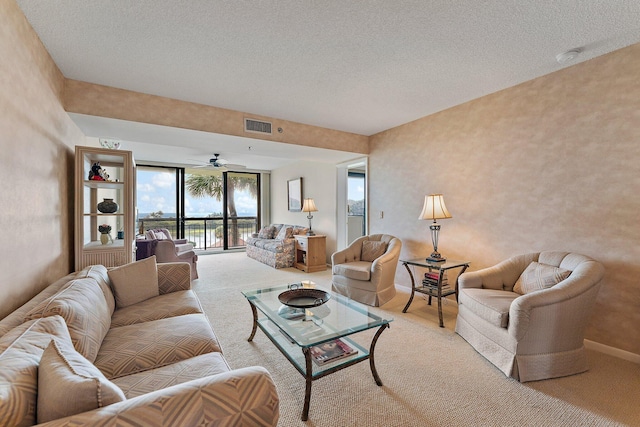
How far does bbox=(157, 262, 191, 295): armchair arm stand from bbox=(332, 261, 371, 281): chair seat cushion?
189 cm

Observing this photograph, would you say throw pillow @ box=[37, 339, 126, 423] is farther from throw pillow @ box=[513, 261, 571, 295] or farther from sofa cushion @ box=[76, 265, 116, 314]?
throw pillow @ box=[513, 261, 571, 295]

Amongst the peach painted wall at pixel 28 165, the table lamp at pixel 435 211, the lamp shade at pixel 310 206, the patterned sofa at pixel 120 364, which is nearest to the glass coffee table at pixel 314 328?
the patterned sofa at pixel 120 364

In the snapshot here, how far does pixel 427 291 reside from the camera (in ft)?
10.6

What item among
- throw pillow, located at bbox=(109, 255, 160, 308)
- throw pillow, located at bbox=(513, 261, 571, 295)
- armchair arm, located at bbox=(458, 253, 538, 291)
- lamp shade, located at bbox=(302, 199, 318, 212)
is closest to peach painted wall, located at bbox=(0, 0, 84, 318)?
throw pillow, located at bbox=(109, 255, 160, 308)

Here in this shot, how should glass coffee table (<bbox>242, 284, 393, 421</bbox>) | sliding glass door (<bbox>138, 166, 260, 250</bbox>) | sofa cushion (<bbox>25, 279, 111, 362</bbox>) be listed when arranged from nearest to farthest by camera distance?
sofa cushion (<bbox>25, 279, 111, 362</bbox>), glass coffee table (<bbox>242, 284, 393, 421</bbox>), sliding glass door (<bbox>138, 166, 260, 250</bbox>)

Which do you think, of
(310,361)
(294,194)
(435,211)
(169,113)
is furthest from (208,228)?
(310,361)

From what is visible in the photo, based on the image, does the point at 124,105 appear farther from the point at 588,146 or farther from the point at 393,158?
the point at 588,146

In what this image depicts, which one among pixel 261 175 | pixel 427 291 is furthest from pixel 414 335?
pixel 261 175

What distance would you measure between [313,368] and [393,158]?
338 centimetres

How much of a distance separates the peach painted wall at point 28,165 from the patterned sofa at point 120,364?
0.22 meters

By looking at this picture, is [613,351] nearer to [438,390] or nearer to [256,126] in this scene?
[438,390]

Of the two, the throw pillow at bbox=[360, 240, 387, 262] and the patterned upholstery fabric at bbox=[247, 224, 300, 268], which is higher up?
the throw pillow at bbox=[360, 240, 387, 262]

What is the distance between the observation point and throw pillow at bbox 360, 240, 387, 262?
13.1 ft

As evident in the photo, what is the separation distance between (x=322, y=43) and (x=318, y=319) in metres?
2.15
